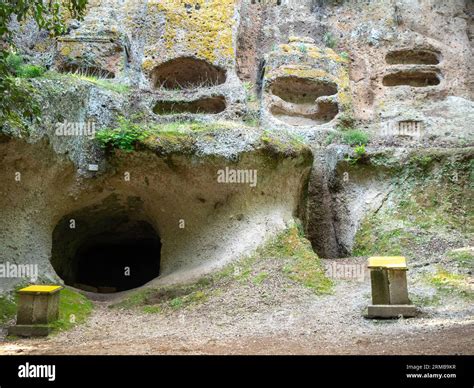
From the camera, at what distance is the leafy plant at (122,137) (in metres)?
9.31

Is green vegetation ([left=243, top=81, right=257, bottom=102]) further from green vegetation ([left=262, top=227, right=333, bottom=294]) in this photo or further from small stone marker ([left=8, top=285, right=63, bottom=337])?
small stone marker ([left=8, top=285, right=63, bottom=337])

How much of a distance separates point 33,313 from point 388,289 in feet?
15.6

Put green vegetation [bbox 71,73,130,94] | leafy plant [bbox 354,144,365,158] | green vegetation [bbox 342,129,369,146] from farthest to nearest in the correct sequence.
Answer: green vegetation [bbox 342,129,369,146], leafy plant [bbox 354,144,365,158], green vegetation [bbox 71,73,130,94]

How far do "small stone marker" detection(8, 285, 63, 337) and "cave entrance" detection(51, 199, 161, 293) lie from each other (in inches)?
167

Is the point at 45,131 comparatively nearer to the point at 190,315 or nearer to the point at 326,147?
the point at 190,315

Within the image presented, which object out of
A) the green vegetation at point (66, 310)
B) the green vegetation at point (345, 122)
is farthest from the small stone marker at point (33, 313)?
the green vegetation at point (345, 122)

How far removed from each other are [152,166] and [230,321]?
3867mm

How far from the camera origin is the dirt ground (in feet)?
17.6

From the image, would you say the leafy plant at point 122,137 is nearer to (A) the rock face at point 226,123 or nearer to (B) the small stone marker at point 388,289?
(A) the rock face at point 226,123

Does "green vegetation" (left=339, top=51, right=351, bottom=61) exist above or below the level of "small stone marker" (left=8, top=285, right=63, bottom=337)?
above

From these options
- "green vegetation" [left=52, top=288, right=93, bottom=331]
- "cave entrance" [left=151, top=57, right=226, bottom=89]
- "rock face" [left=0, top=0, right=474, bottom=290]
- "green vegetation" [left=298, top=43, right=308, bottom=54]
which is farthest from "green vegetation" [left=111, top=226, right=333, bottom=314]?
"green vegetation" [left=298, top=43, right=308, bottom=54]

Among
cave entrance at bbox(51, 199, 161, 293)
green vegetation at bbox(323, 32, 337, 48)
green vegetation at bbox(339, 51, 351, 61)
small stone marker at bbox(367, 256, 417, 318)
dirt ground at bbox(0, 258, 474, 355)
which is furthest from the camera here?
green vegetation at bbox(323, 32, 337, 48)

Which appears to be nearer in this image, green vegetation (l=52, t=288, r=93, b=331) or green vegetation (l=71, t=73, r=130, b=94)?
green vegetation (l=52, t=288, r=93, b=331)

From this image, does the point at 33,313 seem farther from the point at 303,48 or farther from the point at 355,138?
the point at 303,48
